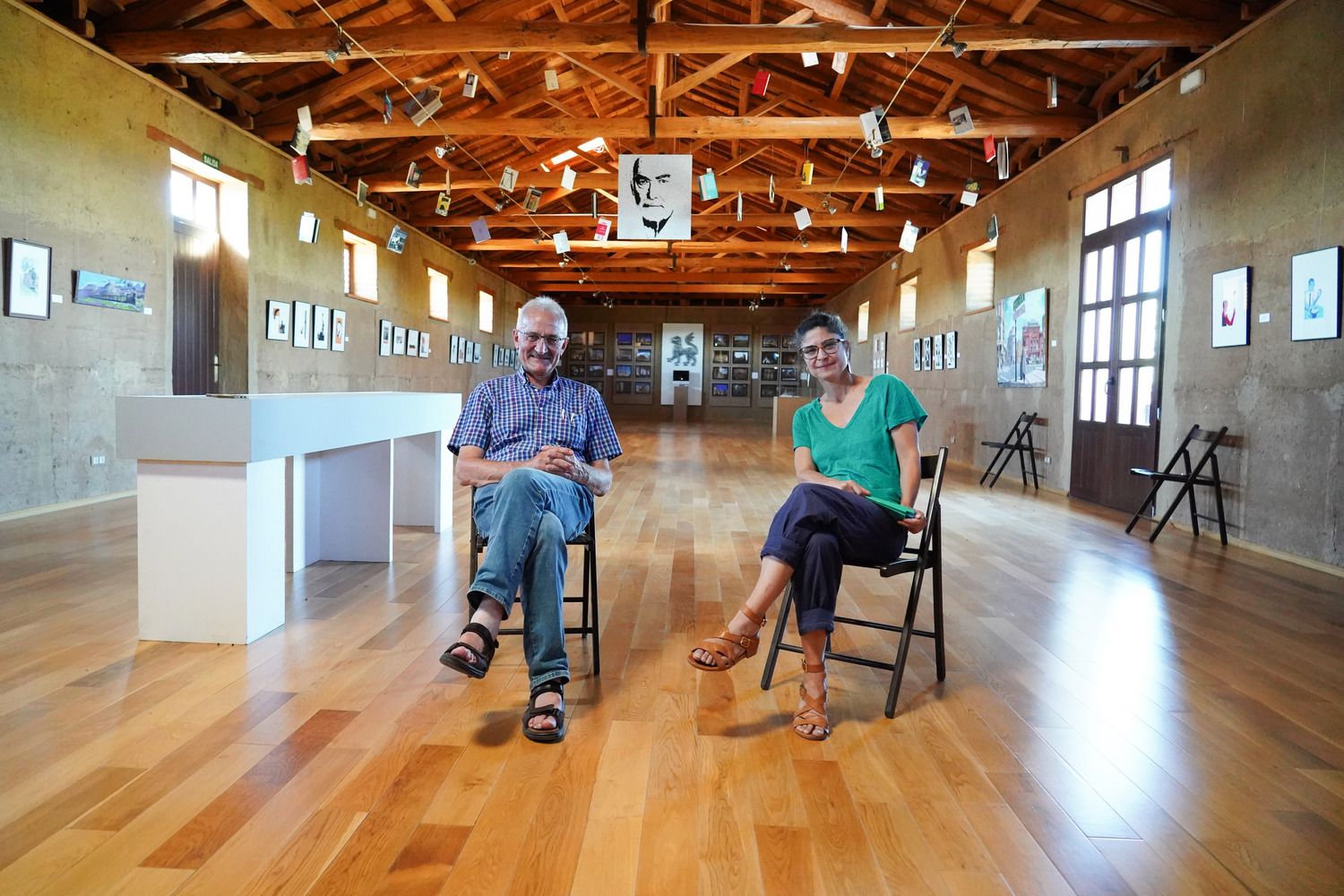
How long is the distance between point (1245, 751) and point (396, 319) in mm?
11731

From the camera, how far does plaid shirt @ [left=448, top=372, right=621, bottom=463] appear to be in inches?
109

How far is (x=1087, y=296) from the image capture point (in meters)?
7.39

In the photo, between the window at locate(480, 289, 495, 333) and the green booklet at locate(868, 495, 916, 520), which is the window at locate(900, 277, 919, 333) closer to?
the window at locate(480, 289, 495, 333)

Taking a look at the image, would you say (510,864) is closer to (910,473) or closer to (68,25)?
(910,473)

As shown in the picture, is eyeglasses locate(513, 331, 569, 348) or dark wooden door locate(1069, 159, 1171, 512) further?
dark wooden door locate(1069, 159, 1171, 512)

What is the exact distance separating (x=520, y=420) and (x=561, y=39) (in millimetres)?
4852

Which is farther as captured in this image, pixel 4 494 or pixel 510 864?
pixel 4 494

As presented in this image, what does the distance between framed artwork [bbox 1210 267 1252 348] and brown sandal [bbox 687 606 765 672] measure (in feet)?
15.2

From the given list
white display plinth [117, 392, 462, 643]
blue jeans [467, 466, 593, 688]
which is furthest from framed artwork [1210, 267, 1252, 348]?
white display plinth [117, 392, 462, 643]

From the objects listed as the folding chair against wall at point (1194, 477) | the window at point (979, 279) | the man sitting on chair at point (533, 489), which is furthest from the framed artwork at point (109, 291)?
the window at point (979, 279)

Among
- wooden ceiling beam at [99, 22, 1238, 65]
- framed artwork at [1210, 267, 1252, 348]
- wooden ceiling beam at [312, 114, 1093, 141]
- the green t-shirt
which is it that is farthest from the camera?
wooden ceiling beam at [312, 114, 1093, 141]

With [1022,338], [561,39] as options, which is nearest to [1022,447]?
[1022,338]

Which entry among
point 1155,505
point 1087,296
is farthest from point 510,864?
point 1087,296

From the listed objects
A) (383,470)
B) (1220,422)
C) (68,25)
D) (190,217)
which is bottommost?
(383,470)
